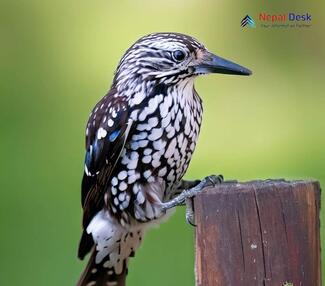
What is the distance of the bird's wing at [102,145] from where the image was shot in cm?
310

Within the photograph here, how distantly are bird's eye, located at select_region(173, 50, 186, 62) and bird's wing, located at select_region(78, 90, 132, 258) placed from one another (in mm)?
252

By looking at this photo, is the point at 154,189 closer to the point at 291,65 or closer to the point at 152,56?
the point at 152,56

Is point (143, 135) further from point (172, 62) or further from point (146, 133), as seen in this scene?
point (172, 62)

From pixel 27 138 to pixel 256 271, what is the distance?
8.45 feet

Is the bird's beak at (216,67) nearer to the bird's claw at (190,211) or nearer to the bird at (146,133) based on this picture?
the bird at (146,133)

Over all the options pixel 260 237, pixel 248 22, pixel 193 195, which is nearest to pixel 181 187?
pixel 193 195

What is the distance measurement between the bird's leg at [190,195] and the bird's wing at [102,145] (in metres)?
0.27

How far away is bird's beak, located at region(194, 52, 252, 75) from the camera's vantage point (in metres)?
3.04

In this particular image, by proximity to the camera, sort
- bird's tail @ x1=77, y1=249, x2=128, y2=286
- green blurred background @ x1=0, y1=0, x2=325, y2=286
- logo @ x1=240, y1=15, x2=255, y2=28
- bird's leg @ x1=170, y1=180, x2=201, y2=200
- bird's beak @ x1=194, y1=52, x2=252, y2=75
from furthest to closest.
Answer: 1. logo @ x1=240, y1=15, x2=255, y2=28
2. green blurred background @ x1=0, y1=0, x2=325, y2=286
3. bird's tail @ x1=77, y1=249, x2=128, y2=286
4. bird's leg @ x1=170, y1=180, x2=201, y2=200
5. bird's beak @ x1=194, y1=52, x2=252, y2=75

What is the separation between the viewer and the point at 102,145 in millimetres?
3146

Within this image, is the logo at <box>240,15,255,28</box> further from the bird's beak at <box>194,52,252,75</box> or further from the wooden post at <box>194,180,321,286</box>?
the wooden post at <box>194,180,321,286</box>

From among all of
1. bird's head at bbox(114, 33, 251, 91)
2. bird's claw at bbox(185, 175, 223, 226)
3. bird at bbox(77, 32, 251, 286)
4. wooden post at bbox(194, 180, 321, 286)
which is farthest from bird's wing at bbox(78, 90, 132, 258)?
wooden post at bbox(194, 180, 321, 286)

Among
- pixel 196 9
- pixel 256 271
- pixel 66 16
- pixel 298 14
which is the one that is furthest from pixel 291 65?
pixel 256 271

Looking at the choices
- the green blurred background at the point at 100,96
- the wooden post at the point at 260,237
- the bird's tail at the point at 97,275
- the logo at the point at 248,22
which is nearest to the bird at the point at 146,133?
the bird's tail at the point at 97,275
